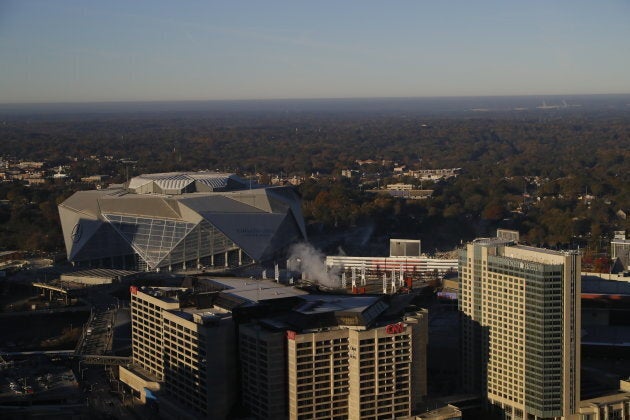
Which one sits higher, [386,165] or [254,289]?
[254,289]

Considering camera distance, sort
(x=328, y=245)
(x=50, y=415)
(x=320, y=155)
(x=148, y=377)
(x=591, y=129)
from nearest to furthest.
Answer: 1. (x=50, y=415)
2. (x=148, y=377)
3. (x=328, y=245)
4. (x=320, y=155)
5. (x=591, y=129)

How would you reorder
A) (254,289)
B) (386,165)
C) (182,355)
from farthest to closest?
1. (386,165)
2. (254,289)
3. (182,355)

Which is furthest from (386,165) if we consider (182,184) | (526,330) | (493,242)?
(526,330)

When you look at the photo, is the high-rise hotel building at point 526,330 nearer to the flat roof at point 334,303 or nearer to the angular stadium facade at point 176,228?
the flat roof at point 334,303

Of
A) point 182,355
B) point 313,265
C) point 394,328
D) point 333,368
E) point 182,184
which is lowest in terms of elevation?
point 313,265

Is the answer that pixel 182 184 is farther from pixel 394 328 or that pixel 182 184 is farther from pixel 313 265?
pixel 394 328

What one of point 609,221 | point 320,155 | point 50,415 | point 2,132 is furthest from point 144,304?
point 2,132

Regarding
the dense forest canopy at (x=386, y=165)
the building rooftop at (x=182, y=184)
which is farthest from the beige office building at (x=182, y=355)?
the dense forest canopy at (x=386, y=165)

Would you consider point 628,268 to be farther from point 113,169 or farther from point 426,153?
point 426,153
